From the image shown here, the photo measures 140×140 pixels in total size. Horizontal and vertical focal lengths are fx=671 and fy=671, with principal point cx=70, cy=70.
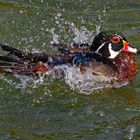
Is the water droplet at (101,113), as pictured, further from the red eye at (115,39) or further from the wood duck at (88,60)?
the red eye at (115,39)

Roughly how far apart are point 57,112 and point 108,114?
0.70 meters

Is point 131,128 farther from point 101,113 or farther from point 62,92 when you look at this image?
point 62,92

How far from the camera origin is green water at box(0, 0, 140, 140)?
28.5ft

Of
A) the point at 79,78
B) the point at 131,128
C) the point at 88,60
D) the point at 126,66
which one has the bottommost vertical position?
the point at 131,128

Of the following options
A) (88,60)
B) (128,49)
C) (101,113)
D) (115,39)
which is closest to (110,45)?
(115,39)

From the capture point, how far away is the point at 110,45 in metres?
10.4

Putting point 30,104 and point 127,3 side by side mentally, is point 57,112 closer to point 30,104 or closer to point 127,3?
point 30,104

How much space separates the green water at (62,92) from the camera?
341 inches

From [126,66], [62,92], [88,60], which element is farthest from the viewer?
[126,66]

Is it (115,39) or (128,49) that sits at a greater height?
(115,39)

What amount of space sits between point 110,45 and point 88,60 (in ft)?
1.75

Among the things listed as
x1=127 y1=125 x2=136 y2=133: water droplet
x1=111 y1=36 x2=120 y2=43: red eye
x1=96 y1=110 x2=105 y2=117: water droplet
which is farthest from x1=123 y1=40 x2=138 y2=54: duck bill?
x1=127 y1=125 x2=136 y2=133: water droplet

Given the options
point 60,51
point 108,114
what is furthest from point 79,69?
point 108,114

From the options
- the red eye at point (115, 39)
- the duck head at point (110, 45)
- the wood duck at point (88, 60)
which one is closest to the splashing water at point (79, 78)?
the wood duck at point (88, 60)
